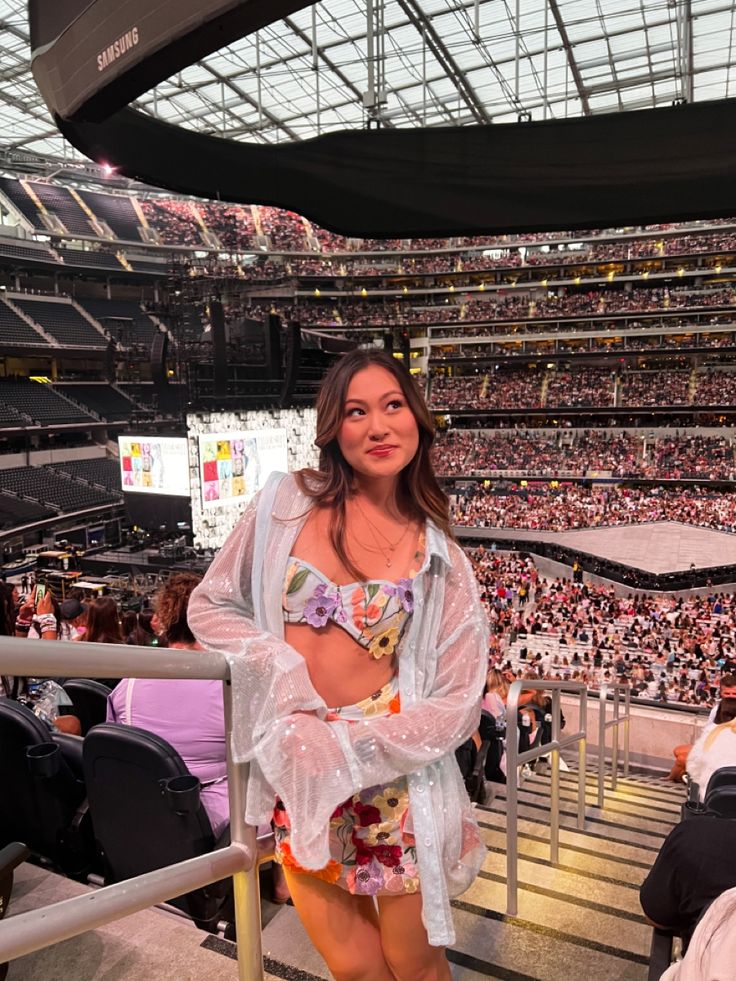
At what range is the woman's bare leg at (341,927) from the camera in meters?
1.48

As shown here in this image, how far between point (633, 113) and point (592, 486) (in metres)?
34.5

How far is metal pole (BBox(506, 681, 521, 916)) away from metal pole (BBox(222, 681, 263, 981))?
5.23ft

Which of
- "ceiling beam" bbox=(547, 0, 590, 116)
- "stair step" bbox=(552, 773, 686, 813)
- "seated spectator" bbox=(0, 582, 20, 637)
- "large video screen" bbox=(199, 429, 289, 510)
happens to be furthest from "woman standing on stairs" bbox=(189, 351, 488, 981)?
"ceiling beam" bbox=(547, 0, 590, 116)

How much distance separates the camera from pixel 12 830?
2.49 meters

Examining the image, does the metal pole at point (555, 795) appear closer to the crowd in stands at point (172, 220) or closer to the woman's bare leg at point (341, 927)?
the woman's bare leg at point (341, 927)

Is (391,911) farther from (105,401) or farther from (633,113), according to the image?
(105,401)

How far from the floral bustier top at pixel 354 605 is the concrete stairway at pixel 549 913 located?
1.06 m

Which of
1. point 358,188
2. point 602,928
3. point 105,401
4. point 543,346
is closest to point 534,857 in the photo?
point 602,928

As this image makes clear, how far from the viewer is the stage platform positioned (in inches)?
958

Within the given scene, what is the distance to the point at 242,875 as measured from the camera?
1.40 meters

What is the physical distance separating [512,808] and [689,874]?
1.22 meters

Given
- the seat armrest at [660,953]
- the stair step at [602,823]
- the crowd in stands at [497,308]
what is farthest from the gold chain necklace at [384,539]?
the crowd in stands at [497,308]

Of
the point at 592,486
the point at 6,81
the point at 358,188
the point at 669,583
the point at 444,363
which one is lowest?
the point at 669,583

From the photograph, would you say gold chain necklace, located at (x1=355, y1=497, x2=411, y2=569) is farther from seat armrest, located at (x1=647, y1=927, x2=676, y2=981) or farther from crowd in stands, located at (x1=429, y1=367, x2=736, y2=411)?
crowd in stands, located at (x1=429, y1=367, x2=736, y2=411)
